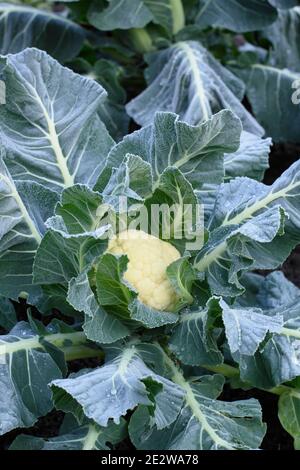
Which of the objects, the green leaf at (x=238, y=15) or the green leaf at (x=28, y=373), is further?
the green leaf at (x=238, y=15)

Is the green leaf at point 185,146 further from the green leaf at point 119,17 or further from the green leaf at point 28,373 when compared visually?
the green leaf at point 119,17

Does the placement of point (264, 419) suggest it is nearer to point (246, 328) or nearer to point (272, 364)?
point (272, 364)

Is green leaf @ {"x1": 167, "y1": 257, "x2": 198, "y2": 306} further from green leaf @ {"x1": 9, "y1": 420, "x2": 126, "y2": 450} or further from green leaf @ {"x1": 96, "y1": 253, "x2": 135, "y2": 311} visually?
green leaf @ {"x1": 9, "y1": 420, "x2": 126, "y2": 450}

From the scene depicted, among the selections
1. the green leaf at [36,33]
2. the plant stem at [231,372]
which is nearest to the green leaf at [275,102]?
the green leaf at [36,33]

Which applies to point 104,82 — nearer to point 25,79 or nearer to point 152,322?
point 25,79

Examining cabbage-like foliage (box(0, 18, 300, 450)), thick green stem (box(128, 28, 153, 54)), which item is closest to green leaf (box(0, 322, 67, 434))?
cabbage-like foliage (box(0, 18, 300, 450))
